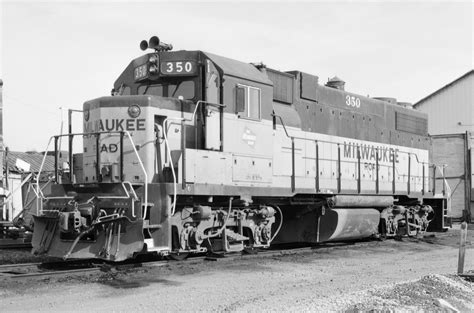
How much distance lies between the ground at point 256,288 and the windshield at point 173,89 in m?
2.98

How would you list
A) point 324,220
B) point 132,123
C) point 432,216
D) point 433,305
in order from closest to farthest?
point 433,305 → point 132,123 → point 324,220 → point 432,216

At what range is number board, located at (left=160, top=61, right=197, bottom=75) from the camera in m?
9.98

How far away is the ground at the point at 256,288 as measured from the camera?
263 inches

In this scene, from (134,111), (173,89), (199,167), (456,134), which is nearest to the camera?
(134,111)

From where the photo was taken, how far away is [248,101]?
10.6 meters

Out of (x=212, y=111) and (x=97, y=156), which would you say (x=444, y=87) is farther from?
(x=97, y=156)

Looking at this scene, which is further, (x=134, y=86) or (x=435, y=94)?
(x=435, y=94)

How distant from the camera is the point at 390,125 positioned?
52.5 ft

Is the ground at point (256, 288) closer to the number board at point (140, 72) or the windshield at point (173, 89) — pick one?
the windshield at point (173, 89)

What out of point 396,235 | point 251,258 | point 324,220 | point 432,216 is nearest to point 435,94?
point 432,216

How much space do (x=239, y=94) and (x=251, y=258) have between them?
3.14 meters

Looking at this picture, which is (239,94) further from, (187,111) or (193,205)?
(193,205)

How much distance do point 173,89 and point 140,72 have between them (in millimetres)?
798

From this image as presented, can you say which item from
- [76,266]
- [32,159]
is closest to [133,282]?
[76,266]
